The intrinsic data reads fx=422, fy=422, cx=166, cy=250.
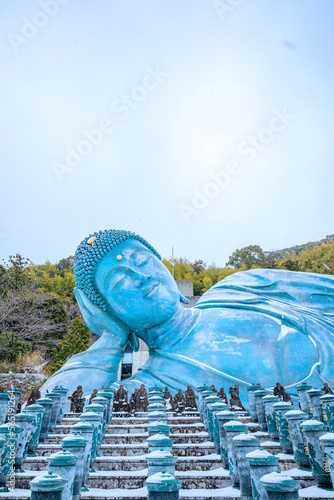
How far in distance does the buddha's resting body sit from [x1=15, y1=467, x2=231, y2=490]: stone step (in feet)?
11.2

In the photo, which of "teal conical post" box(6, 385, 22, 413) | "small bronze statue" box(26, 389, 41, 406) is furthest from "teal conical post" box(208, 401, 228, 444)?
"small bronze statue" box(26, 389, 41, 406)

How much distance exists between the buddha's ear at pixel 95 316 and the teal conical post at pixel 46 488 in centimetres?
551

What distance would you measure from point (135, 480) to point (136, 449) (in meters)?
0.62

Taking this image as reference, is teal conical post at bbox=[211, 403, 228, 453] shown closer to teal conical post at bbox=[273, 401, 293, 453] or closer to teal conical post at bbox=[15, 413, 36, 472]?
teal conical post at bbox=[273, 401, 293, 453]

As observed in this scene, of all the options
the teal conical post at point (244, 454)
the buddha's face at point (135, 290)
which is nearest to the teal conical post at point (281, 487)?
the teal conical post at point (244, 454)

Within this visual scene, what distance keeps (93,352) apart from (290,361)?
338 centimetres

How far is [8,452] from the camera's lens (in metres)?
3.27

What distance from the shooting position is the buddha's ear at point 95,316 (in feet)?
25.7

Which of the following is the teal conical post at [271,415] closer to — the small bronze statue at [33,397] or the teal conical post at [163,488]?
the teal conical post at [163,488]

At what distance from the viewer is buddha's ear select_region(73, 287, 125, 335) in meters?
7.83

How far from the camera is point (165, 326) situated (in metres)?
7.70

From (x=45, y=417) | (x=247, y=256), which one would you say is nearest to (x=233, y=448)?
(x=45, y=417)

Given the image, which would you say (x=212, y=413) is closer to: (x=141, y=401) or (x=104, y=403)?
(x=104, y=403)

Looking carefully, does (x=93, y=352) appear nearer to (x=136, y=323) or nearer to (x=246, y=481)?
(x=136, y=323)
